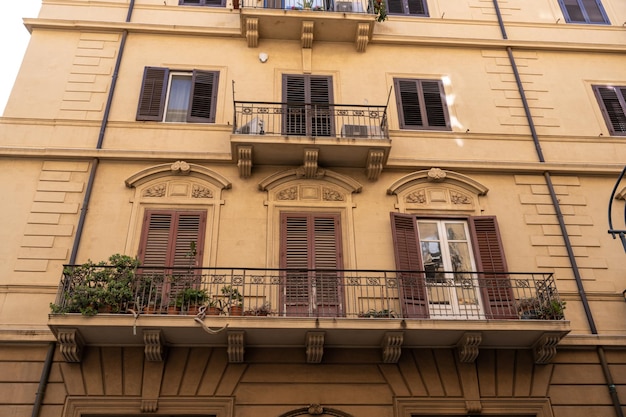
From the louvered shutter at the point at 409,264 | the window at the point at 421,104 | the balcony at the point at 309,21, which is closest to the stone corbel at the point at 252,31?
the balcony at the point at 309,21

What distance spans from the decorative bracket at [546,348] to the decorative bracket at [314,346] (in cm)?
399

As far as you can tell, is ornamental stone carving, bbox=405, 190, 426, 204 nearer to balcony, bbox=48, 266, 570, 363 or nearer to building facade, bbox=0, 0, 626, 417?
building facade, bbox=0, 0, 626, 417

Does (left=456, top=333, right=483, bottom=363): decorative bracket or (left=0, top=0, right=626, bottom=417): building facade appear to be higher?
(left=0, top=0, right=626, bottom=417): building facade

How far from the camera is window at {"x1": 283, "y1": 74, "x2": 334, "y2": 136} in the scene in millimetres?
13344

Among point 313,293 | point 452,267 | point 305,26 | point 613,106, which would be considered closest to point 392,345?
point 313,293

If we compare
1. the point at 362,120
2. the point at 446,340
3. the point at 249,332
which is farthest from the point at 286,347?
the point at 362,120

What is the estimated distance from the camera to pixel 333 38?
15227 millimetres

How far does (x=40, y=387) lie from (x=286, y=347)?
428 centimetres

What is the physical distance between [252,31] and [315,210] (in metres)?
5.29

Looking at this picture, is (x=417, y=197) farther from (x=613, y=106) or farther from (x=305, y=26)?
(x=613, y=106)

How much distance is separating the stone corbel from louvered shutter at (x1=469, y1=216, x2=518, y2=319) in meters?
6.99

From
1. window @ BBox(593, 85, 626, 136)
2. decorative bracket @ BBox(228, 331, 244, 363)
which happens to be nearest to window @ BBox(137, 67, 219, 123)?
decorative bracket @ BBox(228, 331, 244, 363)

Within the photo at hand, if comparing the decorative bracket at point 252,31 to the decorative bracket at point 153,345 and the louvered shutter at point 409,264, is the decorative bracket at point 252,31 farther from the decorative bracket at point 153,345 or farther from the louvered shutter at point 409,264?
the decorative bracket at point 153,345

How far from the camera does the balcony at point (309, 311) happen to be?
10047 millimetres
